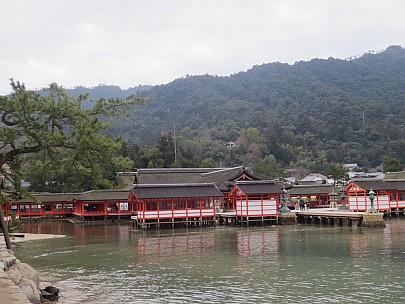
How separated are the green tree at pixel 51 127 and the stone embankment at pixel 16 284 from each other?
3.76m

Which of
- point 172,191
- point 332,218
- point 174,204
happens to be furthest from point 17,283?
point 332,218

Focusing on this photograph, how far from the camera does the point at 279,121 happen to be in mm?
123000

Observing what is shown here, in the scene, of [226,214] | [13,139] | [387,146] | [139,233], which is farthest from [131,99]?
[387,146]

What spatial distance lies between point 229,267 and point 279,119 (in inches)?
4295

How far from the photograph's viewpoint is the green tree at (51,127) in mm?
15539

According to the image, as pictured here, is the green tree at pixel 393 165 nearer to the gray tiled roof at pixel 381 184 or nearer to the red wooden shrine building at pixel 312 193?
the red wooden shrine building at pixel 312 193

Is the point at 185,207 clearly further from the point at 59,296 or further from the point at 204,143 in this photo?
the point at 204,143

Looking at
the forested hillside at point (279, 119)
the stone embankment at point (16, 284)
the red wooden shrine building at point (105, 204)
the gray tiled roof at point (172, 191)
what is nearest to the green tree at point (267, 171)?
the forested hillside at point (279, 119)

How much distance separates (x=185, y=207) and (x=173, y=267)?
21064 millimetres

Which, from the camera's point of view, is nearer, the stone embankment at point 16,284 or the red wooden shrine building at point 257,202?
the stone embankment at point 16,284

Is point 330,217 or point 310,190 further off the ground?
point 310,190

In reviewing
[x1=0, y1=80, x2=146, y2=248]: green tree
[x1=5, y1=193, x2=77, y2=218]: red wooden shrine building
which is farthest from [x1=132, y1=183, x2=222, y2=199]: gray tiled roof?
[x1=0, y1=80, x2=146, y2=248]: green tree

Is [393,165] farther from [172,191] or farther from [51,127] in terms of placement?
[51,127]

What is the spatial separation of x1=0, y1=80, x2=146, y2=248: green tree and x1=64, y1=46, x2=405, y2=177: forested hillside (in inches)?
2091
